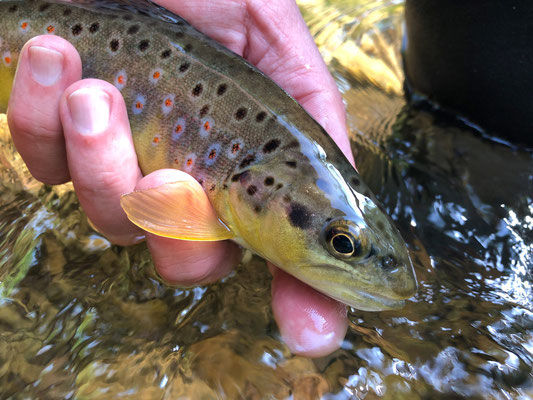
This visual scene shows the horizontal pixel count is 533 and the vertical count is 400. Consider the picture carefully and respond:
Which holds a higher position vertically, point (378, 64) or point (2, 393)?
point (378, 64)

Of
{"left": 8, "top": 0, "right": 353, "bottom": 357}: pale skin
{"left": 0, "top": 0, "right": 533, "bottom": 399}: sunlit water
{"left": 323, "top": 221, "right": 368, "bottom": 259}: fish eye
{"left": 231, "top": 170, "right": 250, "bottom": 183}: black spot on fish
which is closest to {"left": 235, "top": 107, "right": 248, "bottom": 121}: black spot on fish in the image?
{"left": 231, "top": 170, "right": 250, "bottom": 183}: black spot on fish

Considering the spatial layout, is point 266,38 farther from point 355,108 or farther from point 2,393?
point 2,393

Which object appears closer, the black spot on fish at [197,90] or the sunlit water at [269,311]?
the sunlit water at [269,311]

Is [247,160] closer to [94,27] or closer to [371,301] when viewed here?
[371,301]

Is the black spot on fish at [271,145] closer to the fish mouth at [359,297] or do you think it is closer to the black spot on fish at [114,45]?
the fish mouth at [359,297]

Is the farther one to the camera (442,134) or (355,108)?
(355,108)

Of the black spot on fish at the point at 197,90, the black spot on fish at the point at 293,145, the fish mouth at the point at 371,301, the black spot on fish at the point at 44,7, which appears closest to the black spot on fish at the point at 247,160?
the black spot on fish at the point at 293,145

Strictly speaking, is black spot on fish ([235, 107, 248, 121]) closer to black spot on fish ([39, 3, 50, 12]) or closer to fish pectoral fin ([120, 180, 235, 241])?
fish pectoral fin ([120, 180, 235, 241])

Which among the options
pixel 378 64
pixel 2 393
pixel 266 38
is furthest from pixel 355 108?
pixel 2 393
